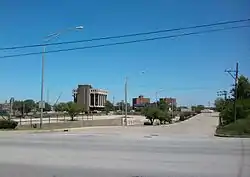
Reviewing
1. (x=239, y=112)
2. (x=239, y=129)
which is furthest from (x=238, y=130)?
(x=239, y=112)

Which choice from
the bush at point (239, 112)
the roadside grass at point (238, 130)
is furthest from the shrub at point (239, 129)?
the bush at point (239, 112)

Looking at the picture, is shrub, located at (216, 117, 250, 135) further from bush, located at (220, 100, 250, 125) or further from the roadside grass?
bush, located at (220, 100, 250, 125)

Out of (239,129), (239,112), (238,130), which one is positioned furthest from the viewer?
(239,112)

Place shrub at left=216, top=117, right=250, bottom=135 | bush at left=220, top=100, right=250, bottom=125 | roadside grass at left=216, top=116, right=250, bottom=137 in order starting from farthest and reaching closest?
bush at left=220, top=100, right=250, bottom=125, shrub at left=216, top=117, right=250, bottom=135, roadside grass at left=216, top=116, right=250, bottom=137

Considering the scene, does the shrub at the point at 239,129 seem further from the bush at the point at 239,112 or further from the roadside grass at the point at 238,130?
the bush at the point at 239,112

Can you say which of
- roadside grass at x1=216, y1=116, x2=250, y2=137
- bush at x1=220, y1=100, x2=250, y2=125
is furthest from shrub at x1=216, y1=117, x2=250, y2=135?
bush at x1=220, y1=100, x2=250, y2=125

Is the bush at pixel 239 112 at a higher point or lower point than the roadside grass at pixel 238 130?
higher

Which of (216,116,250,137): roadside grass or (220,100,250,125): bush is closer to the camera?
(216,116,250,137): roadside grass

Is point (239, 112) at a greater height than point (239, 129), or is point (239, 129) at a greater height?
point (239, 112)

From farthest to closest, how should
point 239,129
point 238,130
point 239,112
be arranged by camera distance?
1. point 239,112
2. point 239,129
3. point 238,130

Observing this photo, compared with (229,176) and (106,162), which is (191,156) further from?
(229,176)

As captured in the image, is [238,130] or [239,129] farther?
[239,129]

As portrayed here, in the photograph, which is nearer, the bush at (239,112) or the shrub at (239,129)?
the shrub at (239,129)

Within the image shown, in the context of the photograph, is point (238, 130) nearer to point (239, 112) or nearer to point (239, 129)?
point (239, 129)
